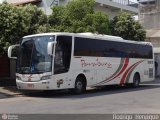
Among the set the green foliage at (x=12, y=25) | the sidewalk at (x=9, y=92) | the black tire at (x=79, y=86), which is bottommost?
the sidewalk at (x=9, y=92)

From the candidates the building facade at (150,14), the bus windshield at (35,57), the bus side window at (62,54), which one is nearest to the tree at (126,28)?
the building facade at (150,14)

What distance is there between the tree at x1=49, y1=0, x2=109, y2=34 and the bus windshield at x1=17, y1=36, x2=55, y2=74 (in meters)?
8.65

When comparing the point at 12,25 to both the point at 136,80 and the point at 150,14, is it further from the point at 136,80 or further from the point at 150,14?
the point at 150,14

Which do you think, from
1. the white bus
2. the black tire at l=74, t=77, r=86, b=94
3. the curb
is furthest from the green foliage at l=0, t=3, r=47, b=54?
the black tire at l=74, t=77, r=86, b=94

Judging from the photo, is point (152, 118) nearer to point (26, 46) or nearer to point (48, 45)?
point (48, 45)

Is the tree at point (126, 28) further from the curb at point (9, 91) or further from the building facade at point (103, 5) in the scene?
the curb at point (9, 91)

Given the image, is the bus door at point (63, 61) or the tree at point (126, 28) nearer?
the bus door at point (63, 61)

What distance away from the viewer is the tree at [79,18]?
2972cm

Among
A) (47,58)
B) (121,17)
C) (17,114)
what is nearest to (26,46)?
(47,58)

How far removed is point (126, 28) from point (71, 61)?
15930 mm

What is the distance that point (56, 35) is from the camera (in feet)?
65.9

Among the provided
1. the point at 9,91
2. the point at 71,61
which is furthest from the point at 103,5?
the point at 71,61

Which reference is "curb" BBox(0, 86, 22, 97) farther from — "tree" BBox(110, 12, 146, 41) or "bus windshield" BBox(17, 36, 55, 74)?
"tree" BBox(110, 12, 146, 41)

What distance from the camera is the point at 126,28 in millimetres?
35875
